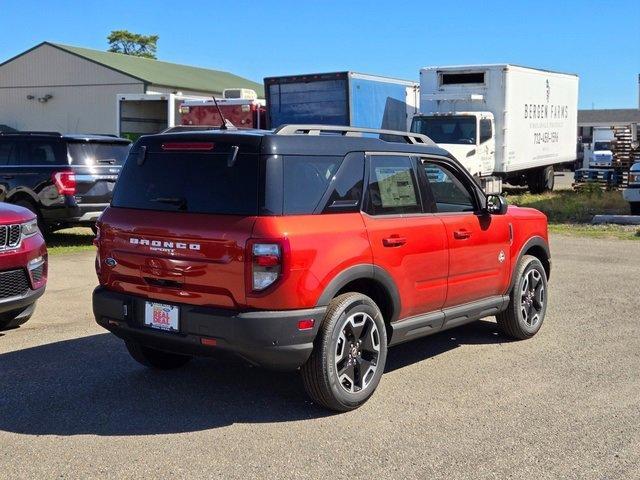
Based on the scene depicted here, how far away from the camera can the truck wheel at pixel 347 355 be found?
492 cm

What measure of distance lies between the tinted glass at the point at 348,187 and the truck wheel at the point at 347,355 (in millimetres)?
597

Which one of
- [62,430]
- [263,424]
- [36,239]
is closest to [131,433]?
[62,430]

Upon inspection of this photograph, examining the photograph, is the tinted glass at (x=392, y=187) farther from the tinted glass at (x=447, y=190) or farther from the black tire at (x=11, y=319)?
the black tire at (x=11, y=319)

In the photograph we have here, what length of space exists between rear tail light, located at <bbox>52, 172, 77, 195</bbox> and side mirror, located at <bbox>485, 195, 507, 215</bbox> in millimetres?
8230

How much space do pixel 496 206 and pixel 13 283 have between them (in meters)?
4.20

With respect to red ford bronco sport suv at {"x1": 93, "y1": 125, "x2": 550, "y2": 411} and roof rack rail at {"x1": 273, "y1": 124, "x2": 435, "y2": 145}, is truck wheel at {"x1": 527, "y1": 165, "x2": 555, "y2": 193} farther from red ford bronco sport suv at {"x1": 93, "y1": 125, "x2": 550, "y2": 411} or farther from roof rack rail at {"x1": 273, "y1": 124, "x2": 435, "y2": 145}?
red ford bronco sport suv at {"x1": 93, "y1": 125, "x2": 550, "y2": 411}

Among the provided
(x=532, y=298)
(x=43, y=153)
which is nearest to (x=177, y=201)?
(x=532, y=298)

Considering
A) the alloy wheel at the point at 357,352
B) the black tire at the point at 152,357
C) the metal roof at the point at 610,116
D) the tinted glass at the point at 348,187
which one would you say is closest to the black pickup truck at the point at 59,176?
the black tire at the point at 152,357

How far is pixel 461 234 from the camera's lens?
20.2 ft

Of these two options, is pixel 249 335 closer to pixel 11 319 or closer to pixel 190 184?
pixel 190 184

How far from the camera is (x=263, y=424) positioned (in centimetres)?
490

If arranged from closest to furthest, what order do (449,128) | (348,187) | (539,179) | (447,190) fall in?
(348,187)
(447,190)
(449,128)
(539,179)

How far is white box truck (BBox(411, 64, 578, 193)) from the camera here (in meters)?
19.4

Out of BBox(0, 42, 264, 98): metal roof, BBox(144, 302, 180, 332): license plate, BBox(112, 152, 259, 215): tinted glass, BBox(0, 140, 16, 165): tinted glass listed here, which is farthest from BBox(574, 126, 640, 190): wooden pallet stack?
BBox(0, 42, 264, 98): metal roof
